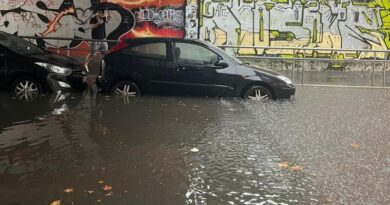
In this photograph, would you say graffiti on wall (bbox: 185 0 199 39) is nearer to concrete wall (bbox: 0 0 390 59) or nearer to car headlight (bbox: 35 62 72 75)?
concrete wall (bbox: 0 0 390 59)

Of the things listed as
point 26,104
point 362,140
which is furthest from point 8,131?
point 362,140

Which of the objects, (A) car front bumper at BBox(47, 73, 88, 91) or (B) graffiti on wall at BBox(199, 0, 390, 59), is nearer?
(A) car front bumper at BBox(47, 73, 88, 91)

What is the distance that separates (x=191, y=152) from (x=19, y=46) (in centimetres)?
674

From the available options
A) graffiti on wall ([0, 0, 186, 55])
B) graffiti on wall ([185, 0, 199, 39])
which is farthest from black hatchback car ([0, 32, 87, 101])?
graffiti on wall ([185, 0, 199, 39])

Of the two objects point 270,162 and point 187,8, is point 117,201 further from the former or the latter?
point 187,8

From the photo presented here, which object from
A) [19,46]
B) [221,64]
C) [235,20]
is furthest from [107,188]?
[235,20]

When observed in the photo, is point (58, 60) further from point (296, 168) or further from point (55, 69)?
point (296, 168)

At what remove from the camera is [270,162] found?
6336mm

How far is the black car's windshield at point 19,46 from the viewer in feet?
37.5

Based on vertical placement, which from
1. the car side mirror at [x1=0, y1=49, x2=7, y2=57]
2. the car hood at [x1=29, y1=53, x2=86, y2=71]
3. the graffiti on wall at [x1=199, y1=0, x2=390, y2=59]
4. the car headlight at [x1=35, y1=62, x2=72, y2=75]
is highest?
the graffiti on wall at [x1=199, y1=0, x2=390, y2=59]

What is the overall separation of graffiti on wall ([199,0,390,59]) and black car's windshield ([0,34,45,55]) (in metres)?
8.90

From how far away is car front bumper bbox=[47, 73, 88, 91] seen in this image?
11.2m

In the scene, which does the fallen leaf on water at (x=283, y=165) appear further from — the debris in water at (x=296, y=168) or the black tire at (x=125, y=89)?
the black tire at (x=125, y=89)

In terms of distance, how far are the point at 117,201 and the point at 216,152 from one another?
2160mm
